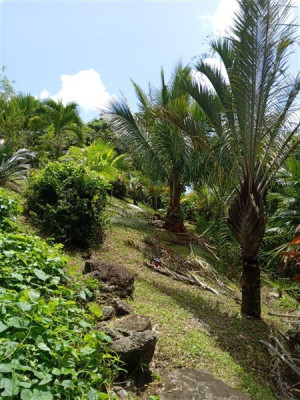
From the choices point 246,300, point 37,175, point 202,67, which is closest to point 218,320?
point 246,300

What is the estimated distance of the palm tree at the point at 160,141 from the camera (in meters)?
9.38

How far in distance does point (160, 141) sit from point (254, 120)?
4819mm

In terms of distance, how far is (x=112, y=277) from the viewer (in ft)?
13.8

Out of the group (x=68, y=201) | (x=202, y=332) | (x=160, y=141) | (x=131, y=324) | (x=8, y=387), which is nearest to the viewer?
(x=8, y=387)

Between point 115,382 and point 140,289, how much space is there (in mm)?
2354

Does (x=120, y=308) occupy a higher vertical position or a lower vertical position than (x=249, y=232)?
lower

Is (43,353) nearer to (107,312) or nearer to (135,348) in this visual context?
(135,348)

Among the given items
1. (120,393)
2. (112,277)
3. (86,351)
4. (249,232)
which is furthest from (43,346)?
(249,232)

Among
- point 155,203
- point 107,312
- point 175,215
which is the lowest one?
point 107,312

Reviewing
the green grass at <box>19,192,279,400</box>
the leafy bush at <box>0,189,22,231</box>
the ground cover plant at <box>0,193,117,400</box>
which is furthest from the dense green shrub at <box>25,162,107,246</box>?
the ground cover plant at <box>0,193,117,400</box>

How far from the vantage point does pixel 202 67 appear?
6707 millimetres

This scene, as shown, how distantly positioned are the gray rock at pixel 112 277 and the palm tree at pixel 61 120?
11852mm

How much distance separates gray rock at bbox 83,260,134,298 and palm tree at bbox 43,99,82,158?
38.9 ft

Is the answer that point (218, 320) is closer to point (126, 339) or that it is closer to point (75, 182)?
point (126, 339)
